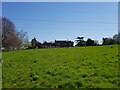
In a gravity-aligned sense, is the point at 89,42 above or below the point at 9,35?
below

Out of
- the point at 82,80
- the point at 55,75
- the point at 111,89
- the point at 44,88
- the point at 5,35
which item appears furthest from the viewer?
the point at 5,35

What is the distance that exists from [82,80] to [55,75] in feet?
7.19

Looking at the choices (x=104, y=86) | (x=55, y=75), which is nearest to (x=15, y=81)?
(x=55, y=75)

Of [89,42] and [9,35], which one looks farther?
[89,42]

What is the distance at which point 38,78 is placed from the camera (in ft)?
42.4

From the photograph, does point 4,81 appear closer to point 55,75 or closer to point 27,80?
point 27,80

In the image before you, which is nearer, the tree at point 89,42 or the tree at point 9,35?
the tree at point 9,35

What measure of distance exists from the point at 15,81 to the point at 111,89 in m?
4.60

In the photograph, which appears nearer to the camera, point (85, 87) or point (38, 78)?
point (85, 87)

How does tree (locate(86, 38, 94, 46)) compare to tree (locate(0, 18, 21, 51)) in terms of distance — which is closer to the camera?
tree (locate(0, 18, 21, 51))

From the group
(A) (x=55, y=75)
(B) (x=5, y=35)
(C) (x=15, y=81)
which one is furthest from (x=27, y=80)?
(B) (x=5, y=35)

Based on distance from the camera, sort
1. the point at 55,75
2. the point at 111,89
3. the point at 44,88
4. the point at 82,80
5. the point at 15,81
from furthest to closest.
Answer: the point at 55,75
the point at 15,81
the point at 82,80
the point at 44,88
the point at 111,89

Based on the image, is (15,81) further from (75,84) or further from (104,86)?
(104,86)

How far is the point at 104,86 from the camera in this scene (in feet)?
34.2
